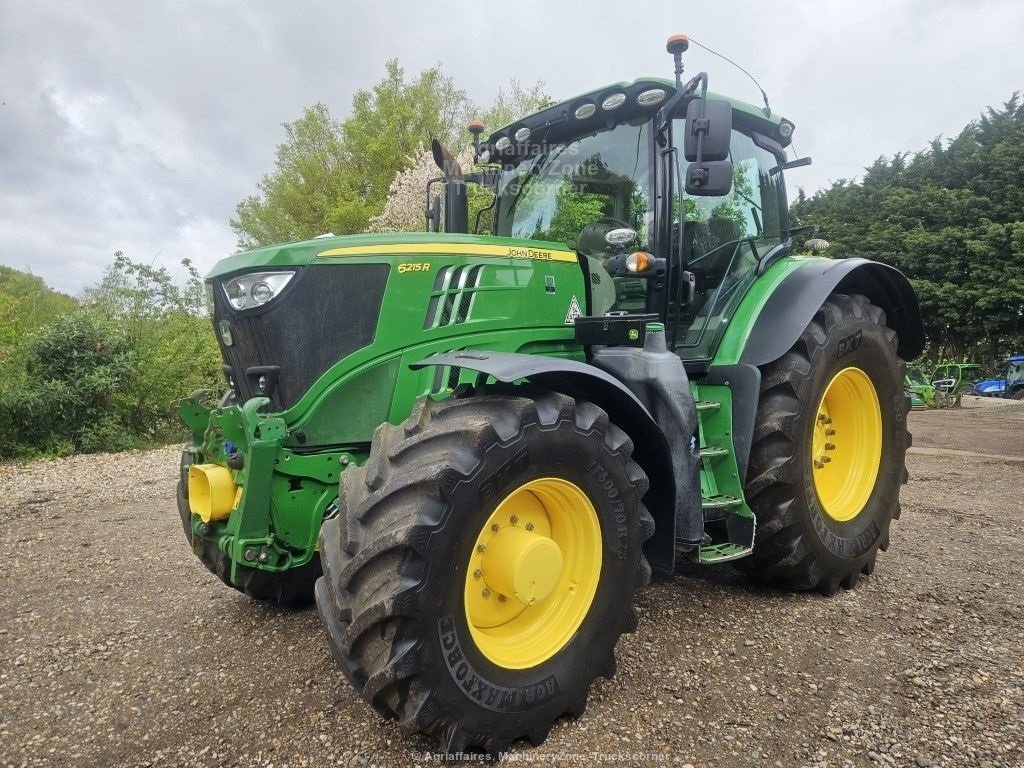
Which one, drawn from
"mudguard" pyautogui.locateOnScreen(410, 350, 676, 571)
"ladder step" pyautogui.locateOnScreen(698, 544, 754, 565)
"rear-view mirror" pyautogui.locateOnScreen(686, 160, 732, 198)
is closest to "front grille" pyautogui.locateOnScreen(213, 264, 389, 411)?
"mudguard" pyautogui.locateOnScreen(410, 350, 676, 571)

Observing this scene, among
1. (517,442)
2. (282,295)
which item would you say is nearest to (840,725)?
(517,442)

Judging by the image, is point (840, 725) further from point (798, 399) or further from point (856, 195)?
point (856, 195)

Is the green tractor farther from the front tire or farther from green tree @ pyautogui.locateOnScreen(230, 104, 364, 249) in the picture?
green tree @ pyautogui.locateOnScreen(230, 104, 364, 249)

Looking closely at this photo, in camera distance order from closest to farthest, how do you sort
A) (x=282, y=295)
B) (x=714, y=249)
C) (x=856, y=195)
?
(x=282, y=295) < (x=714, y=249) < (x=856, y=195)

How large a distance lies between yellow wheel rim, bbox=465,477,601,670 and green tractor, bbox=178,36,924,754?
11mm

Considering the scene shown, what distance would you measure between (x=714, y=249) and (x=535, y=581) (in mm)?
2347

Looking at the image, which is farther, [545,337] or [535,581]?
[545,337]

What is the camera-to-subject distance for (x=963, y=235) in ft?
77.6

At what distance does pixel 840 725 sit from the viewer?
2402 millimetres

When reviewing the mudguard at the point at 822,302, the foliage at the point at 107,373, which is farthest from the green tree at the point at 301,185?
the mudguard at the point at 822,302

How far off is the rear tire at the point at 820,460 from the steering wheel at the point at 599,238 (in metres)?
1.05

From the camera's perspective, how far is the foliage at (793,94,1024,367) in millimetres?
22656

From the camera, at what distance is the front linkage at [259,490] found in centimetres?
263

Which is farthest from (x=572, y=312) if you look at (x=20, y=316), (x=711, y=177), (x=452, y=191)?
(x=20, y=316)
